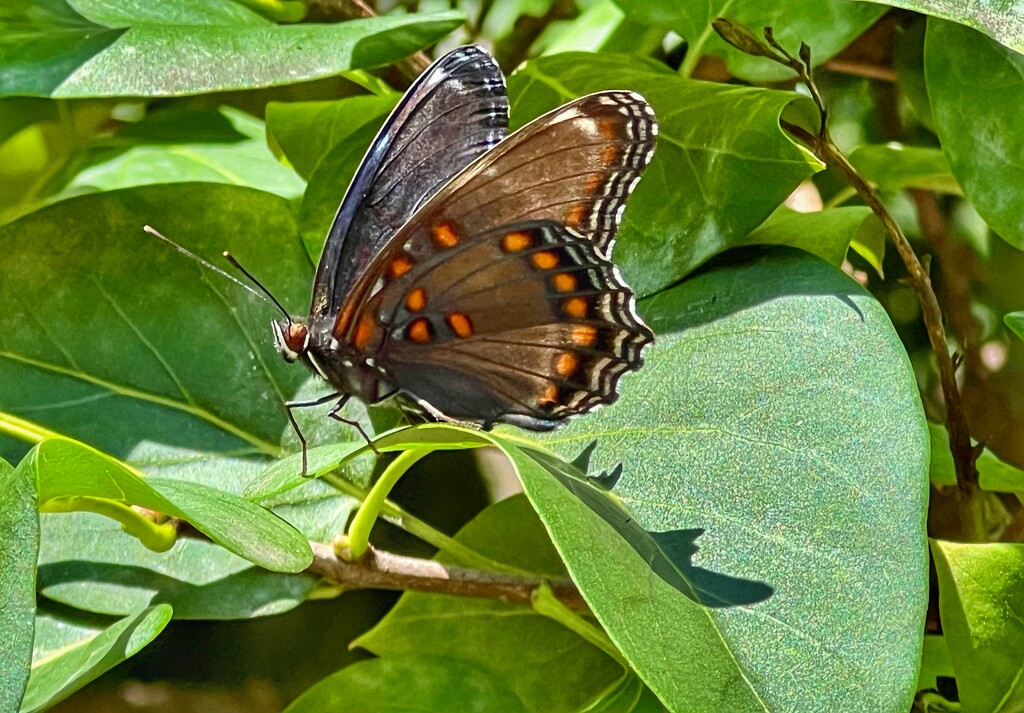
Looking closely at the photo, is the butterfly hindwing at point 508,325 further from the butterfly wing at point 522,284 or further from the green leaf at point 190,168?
the green leaf at point 190,168

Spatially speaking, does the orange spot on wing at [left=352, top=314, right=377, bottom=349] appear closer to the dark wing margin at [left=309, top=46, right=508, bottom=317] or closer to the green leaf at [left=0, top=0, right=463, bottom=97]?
the dark wing margin at [left=309, top=46, right=508, bottom=317]

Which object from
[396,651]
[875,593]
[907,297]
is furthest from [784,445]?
[907,297]

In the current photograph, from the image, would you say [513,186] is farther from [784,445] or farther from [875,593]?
[875,593]

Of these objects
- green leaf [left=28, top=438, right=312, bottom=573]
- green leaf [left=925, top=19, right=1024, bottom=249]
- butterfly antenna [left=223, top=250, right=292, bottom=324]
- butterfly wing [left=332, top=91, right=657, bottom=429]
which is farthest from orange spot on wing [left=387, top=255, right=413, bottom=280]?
green leaf [left=925, top=19, right=1024, bottom=249]

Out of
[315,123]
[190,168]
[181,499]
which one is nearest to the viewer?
[181,499]

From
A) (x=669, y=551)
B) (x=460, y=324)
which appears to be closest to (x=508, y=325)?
(x=460, y=324)

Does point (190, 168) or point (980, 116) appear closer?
point (980, 116)

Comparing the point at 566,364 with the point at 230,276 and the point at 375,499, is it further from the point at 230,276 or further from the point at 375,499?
the point at 230,276
